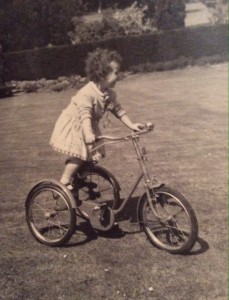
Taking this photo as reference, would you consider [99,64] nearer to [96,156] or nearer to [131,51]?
[96,156]

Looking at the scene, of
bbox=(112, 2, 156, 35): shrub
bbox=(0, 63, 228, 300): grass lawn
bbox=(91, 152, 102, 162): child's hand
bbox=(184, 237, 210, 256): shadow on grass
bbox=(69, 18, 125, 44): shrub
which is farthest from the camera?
bbox=(112, 2, 156, 35): shrub

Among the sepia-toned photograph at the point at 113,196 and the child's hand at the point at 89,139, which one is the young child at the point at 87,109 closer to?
the sepia-toned photograph at the point at 113,196

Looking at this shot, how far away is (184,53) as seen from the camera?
26.0 metres

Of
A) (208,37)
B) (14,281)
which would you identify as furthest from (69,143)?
(208,37)

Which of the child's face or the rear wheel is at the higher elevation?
the child's face

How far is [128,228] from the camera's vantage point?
4.94 meters

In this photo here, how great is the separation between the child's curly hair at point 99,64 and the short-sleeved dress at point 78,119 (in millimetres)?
106

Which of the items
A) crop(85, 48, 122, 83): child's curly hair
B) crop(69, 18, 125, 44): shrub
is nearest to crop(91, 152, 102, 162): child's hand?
crop(85, 48, 122, 83): child's curly hair

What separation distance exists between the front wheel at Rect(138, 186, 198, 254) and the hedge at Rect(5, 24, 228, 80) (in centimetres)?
1844

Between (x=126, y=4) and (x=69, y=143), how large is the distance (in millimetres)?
26546

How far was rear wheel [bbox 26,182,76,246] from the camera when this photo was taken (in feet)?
14.8

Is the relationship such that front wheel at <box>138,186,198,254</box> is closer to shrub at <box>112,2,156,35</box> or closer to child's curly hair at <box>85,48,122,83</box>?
child's curly hair at <box>85,48,122,83</box>

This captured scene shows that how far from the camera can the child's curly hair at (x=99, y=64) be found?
14.6 feet

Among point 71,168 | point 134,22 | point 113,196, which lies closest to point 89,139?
point 71,168
